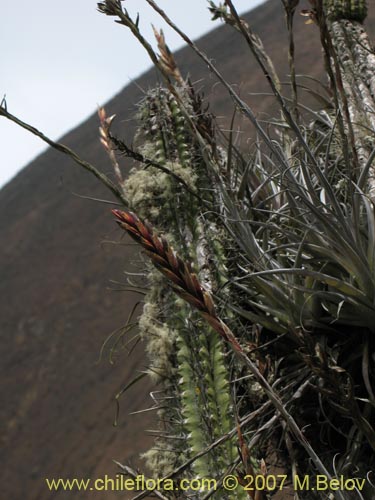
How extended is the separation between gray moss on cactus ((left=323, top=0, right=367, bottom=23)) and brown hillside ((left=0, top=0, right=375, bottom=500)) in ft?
22.1

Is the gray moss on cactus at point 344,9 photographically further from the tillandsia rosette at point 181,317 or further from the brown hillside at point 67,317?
the brown hillside at point 67,317

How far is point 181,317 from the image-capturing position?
7.93ft

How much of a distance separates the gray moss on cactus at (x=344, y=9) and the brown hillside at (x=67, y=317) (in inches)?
265

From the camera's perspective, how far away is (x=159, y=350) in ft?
8.03

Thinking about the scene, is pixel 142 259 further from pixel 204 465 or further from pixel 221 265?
pixel 204 465

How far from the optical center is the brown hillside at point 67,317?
1606cm

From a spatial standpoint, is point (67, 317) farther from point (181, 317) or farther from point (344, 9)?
point (181, 317)

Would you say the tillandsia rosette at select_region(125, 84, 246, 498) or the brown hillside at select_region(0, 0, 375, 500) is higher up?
the tillandsia rosette at select_region(125, 84, 246, 498)

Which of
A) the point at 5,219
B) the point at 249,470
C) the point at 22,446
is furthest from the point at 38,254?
the point at 249,470

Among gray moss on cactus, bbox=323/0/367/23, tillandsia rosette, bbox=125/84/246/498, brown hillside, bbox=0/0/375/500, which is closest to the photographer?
tillandsia rosette, bbox=125/84/246/498

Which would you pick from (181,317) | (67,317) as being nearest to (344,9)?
(181,317)

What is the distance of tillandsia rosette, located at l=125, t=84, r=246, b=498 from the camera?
2207mm

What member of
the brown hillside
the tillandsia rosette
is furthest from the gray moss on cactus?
the brown hillside

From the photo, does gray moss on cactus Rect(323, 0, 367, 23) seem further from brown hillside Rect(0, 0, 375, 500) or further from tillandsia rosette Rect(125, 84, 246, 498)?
brown hillside Rect(0, 0, 375, 500)
